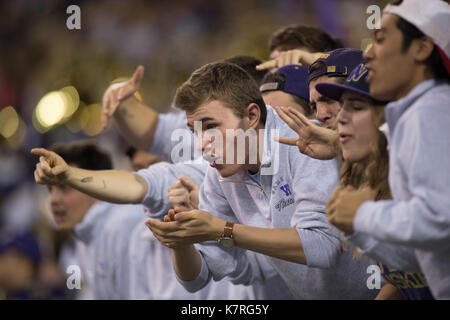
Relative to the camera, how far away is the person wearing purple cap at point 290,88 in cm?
241

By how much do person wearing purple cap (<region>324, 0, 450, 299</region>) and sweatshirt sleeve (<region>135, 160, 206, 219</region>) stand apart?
1116 millimetres

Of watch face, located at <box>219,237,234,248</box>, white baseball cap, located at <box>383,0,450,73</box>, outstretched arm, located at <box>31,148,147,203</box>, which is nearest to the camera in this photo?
white baseball cap, located at <box>383,0,450,73</box>

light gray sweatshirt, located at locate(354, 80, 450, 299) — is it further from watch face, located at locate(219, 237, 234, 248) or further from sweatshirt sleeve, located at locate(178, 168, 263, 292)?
sweatshirt sleeve, located at locate(178, 168, 263, 292)

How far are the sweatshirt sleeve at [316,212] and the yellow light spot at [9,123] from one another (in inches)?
140

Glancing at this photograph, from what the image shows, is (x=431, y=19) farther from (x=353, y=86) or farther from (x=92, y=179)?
(x=92, y=179)

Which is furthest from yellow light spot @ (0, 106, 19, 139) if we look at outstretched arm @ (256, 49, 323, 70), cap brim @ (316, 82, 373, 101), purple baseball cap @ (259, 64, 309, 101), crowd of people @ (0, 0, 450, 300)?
cap brim @ (316, 82, 373, 101)

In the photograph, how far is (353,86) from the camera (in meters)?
1.69

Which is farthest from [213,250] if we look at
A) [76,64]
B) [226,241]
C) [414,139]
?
[76,64]

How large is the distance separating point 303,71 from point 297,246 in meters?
0.78

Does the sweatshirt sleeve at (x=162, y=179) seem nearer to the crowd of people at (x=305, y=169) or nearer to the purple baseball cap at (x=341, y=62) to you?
the crowd of people at (x=305, y=169)

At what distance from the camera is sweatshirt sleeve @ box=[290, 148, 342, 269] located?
1.94 meters

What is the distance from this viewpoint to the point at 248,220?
2.27m

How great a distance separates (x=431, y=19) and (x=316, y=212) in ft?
2.32
